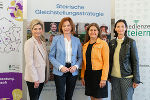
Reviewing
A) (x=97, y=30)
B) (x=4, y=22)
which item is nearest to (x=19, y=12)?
(x=4, y=22)

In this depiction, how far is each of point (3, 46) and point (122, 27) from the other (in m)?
2.08

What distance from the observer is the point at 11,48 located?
2.91 m

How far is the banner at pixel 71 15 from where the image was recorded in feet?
9.46

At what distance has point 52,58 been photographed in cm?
239

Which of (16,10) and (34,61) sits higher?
(16,10)

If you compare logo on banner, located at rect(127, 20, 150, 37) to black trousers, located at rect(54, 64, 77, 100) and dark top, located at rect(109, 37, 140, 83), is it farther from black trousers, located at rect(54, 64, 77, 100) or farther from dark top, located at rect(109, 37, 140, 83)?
black trousers, located at rect(54, 64, 77, 100)

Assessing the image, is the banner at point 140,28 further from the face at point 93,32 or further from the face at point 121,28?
→ the face at point 93,32

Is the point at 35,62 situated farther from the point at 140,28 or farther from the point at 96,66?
the point at 140,28

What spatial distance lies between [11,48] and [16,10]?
69 centimetres

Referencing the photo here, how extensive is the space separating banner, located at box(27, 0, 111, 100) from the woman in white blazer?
56 cm

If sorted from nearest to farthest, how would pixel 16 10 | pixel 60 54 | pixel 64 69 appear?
pixel 64 69 → pixel 60 54 → pixel 16 10

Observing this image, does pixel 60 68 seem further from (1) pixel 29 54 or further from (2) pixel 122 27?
(2) pixel 122 27

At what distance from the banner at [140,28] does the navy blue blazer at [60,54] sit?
1.10m

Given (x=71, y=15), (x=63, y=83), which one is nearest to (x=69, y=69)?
(x=63, y=83)
